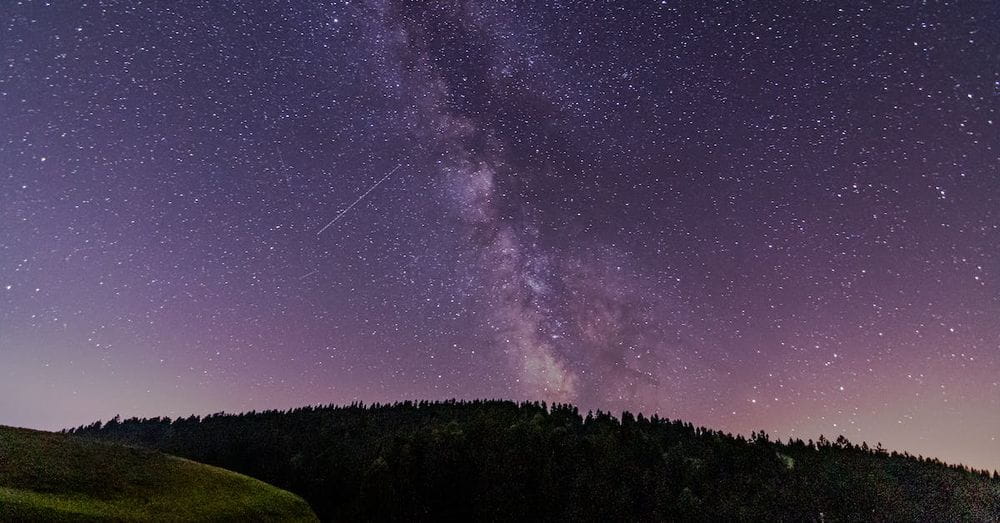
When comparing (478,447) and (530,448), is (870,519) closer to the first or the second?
(530,448)

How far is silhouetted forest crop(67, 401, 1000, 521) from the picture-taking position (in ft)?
112

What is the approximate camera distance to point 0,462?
1241 cm

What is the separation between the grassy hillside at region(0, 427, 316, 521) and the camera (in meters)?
11.6

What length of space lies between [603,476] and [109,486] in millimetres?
31977

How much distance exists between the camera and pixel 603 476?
126 ft

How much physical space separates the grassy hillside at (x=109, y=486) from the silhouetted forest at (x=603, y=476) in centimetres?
1819

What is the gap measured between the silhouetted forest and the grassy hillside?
18.2 meters

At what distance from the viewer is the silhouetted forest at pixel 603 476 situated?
34062 millimetres

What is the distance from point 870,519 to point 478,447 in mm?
26715

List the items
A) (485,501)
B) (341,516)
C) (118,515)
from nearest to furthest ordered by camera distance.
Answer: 1. (118,515)
2. (341,516)
3. (485,501)

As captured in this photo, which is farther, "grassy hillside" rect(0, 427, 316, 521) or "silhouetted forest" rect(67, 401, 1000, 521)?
"silhouetted forest" rect(67, 401, 1000, 521)

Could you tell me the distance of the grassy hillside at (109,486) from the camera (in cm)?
1159

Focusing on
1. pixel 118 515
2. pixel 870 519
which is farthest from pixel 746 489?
pixel 118 515

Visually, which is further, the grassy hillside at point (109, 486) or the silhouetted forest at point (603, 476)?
the silhouetted forest at point (603, 476)
